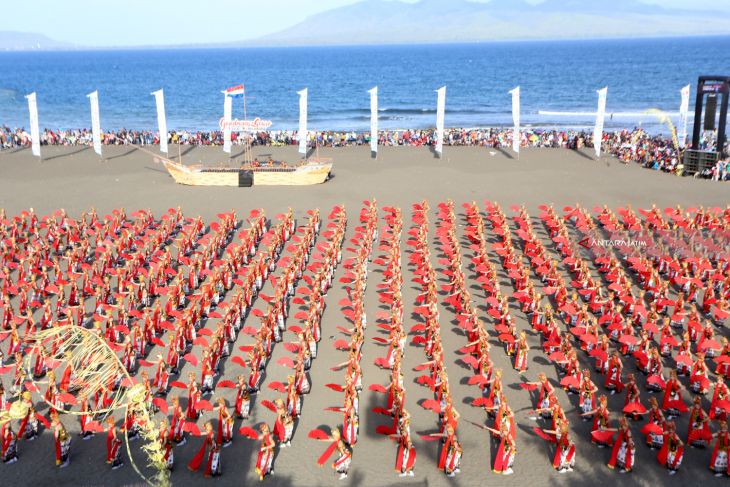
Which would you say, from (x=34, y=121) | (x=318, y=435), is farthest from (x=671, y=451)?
(x=34, y=121)

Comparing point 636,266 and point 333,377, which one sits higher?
point 636,266

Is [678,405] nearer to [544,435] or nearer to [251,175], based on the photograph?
[544,435]

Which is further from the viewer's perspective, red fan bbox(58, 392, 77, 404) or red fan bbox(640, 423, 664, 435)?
red fan bbox(58, 392, 77, 404)

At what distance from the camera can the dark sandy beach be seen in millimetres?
12703

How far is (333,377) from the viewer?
16.3m

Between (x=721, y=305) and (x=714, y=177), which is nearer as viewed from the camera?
(x=721, y=305)

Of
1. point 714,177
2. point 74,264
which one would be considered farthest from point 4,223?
point 714,177

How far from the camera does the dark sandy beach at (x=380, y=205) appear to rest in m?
12.7

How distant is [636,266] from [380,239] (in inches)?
384

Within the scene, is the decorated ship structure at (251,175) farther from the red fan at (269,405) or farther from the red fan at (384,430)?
the red fan at (384,430)

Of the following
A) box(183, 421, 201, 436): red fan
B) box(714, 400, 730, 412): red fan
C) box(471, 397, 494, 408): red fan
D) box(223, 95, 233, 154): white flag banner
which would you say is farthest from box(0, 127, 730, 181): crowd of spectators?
box(183, 421, 201, 436): red fan

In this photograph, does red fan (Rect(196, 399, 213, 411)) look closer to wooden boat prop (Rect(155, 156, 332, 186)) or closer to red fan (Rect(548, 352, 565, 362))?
red fan (Rect(548, 352, 565, 362))

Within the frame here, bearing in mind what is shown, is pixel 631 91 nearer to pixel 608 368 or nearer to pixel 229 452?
pixel 608 368

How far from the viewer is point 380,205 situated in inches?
1255
